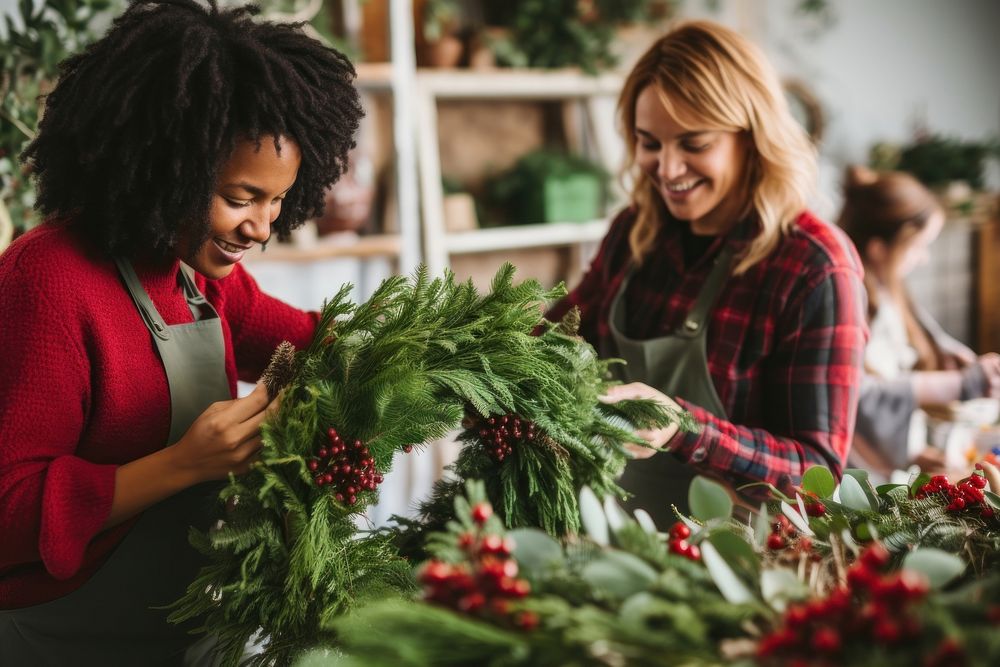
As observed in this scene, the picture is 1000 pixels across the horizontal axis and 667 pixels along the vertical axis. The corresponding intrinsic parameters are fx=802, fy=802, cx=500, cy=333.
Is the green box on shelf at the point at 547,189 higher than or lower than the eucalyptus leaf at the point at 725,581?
higher

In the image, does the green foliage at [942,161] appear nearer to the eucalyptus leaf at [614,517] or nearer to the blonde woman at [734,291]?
the blonde woman at [734,291]

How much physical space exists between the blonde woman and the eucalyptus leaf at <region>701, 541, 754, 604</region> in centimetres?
61

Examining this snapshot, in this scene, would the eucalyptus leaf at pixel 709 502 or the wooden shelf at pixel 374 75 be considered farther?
the wooden shelf at pixel 374 75

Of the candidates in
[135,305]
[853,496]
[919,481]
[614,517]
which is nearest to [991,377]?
[919,481]

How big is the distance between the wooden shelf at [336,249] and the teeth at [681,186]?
1.46 metres

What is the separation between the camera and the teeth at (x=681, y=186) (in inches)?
59.3

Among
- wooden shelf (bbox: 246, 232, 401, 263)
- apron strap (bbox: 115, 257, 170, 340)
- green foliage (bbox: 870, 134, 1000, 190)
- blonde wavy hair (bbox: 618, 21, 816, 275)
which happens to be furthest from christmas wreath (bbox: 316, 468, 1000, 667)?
green foliage (bbox: 870, 134, 1000, 190)

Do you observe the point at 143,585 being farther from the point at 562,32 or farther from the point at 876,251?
the point at 562,32

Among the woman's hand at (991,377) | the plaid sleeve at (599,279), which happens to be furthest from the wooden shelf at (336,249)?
the woman's hand at (991,377)

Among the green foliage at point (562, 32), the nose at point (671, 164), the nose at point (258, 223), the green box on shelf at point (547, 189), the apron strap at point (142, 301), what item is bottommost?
the apron strap at point (142, 301)

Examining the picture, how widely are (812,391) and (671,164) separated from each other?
48cm

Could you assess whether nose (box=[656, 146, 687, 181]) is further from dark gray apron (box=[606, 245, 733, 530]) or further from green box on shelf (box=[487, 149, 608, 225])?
green box on shelf (box=[487, 149, 608, 225])

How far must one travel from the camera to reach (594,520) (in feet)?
2.36

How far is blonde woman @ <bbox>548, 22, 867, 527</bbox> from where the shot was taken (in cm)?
137
